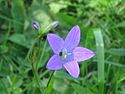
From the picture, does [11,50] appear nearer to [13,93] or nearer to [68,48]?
[13,93]

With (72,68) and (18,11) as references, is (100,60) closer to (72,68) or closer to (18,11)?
(72,68)

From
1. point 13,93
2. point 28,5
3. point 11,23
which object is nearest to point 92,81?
point 13,93

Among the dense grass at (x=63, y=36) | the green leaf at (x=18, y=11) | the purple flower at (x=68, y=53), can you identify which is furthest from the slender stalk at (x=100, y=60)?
the green leaf at (x=18, y=11)

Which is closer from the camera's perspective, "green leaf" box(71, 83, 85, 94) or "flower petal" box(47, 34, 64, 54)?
"flower petal" box(47, 34, 64, 54)

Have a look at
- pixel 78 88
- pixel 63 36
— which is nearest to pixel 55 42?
pixel 78 88

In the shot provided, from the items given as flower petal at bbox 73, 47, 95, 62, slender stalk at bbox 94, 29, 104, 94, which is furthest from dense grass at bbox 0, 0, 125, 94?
flower petal at bbox 73, 47, 95, 62

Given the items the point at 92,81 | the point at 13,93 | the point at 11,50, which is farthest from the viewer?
the point at 11,50

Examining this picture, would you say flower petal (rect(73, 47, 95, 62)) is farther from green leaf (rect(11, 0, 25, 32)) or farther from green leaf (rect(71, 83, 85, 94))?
green leaf (rect(11, 0, 25, 32))
